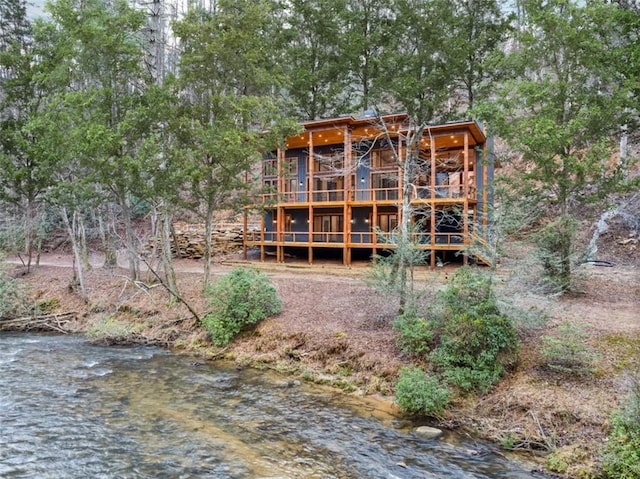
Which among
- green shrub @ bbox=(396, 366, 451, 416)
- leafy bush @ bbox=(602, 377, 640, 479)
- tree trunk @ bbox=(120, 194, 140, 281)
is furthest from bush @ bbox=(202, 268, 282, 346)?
leafy bush @ bbox=(602, 377, 640, 479)

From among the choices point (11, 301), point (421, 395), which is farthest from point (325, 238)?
point (421, 395)

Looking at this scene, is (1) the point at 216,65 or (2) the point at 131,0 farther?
(2) the point at 131,0

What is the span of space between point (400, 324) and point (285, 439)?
149 inches

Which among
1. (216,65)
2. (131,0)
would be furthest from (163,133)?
(131,0)

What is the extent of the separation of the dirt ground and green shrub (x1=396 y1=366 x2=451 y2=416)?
0.29m

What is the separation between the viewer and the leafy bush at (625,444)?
5.43m

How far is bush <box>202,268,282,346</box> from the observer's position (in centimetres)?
1167

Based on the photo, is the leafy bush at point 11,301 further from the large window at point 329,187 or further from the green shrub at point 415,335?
the large window at point 329,187

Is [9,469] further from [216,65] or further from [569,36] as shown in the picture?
[569,36]

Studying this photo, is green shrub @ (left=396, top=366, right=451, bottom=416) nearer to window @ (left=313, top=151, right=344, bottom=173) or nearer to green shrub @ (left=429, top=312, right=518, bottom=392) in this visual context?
green shrub @ (left=429, top=312, right=518, bottom=392)

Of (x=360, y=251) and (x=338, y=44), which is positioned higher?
(x=338, y=44)

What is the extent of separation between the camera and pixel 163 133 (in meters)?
14.6

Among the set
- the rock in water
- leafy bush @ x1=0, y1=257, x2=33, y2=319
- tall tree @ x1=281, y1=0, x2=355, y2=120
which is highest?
tall tree @ x1=281, y1=0, x2=355, y2=120

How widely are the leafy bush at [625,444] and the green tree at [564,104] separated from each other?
578cm
